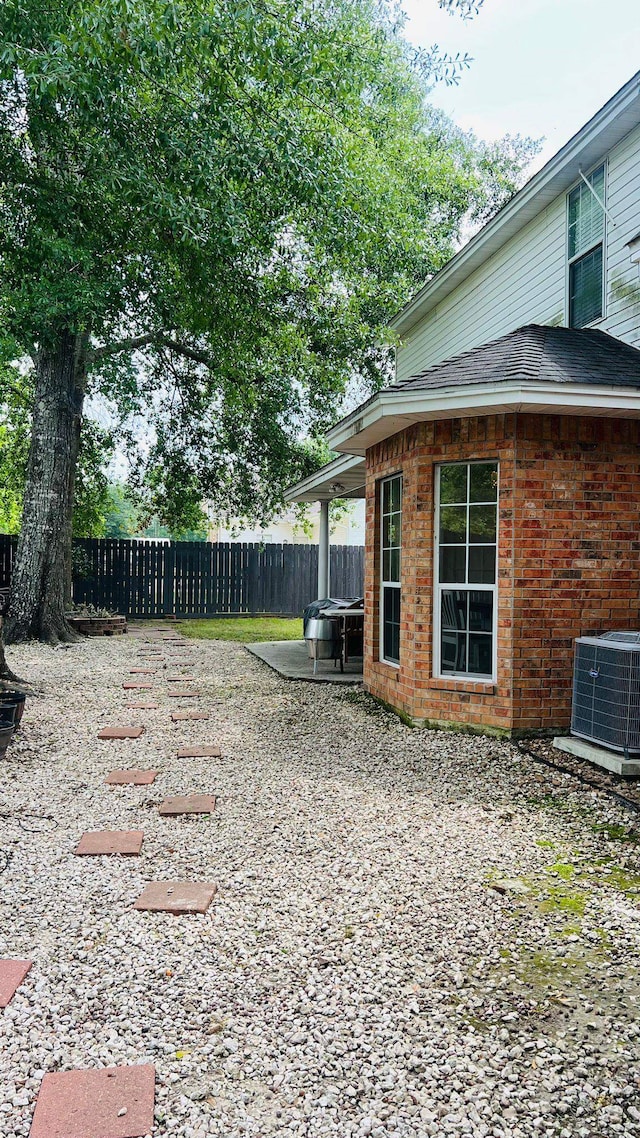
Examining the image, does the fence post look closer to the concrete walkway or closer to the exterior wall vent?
the concrete walkway

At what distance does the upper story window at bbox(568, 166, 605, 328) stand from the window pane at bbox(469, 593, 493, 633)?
10.8 ft

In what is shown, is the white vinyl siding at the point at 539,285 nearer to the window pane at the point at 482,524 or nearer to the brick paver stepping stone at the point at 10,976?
the window pane at the point at 482,524

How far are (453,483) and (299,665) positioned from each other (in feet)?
14.8

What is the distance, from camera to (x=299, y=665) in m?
10.1

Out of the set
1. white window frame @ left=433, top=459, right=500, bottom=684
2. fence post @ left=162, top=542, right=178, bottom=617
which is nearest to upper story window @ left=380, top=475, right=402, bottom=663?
white window frame @ left=433, top=459, right=500, bottom=684

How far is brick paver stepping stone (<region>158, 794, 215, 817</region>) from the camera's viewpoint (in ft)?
14.4

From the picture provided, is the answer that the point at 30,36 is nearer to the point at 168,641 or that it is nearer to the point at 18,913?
the point at 18,913

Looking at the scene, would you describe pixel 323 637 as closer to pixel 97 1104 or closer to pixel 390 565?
pixel 390 565

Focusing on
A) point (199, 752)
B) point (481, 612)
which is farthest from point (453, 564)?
point (199, 752)

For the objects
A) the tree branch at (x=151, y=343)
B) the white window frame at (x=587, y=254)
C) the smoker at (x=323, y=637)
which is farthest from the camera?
the tree branch at (x=151, y=343)

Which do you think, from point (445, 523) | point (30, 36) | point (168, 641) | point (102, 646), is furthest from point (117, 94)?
A: point (168, 641)

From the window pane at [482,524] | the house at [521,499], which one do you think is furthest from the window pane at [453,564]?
the window pane at [482,524]

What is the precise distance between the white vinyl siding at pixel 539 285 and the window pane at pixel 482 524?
7.34 ft

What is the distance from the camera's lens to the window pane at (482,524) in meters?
6.09
